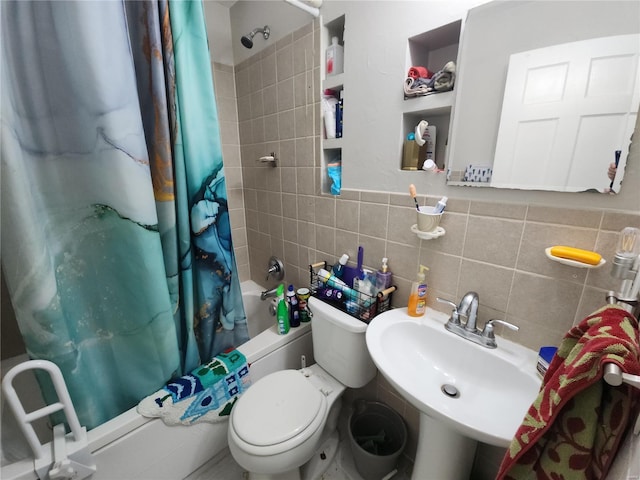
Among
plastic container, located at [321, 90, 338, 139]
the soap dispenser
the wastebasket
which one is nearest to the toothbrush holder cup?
the soap dispenser

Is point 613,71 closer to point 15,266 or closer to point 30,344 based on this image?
point 15,266

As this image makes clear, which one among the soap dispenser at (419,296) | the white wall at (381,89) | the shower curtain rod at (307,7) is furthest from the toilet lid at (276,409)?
the shower curtain rod at (307,7)

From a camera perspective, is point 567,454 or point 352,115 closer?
point 567,454

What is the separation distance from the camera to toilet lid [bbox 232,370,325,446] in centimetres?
97

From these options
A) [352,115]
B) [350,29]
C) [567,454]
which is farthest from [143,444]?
[350,29]

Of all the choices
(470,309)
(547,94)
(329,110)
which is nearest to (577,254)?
(470,309)

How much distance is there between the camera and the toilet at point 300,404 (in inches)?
37.2

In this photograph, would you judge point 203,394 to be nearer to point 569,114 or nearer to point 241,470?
point 241,470

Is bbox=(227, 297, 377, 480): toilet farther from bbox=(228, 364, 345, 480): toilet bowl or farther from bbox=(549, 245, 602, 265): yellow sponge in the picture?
bbox=(549, 245, 602, 265): yellow sponge

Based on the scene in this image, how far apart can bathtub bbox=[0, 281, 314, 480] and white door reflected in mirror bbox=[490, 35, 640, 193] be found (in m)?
1.17

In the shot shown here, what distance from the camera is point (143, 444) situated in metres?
1.00

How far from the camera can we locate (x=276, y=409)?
105 centimetres

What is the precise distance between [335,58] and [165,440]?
1.71m

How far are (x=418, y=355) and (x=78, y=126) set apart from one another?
1284mm
